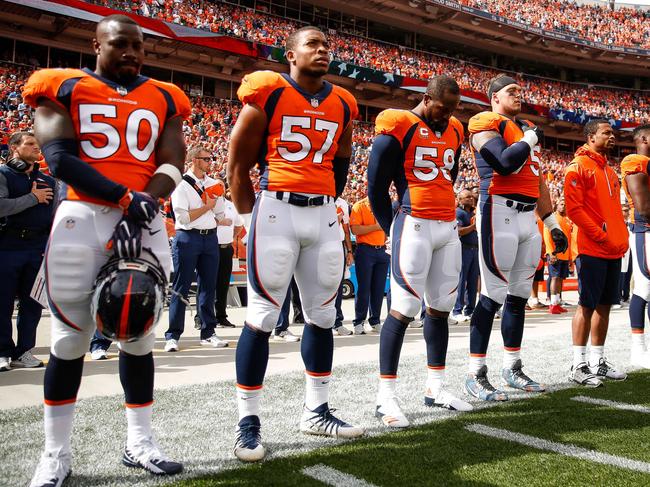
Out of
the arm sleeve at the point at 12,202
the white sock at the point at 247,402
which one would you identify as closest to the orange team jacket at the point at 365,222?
the arm sleeve at the point at 12,202

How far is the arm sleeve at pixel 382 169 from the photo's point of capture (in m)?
3.60

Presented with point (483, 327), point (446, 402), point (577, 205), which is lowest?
point (446, 402)

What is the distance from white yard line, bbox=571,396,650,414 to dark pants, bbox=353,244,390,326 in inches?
141

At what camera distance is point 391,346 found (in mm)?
3516

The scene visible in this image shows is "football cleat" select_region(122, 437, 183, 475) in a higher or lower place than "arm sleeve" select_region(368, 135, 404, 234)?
lower

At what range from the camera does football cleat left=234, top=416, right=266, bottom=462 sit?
104 inches

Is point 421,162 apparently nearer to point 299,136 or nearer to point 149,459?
point 299,136

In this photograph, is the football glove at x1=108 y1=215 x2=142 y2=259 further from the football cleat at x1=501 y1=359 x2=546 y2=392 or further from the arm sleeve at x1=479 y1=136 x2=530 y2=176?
the football cleat at x1=501 y1=359 x2=546 y2=392

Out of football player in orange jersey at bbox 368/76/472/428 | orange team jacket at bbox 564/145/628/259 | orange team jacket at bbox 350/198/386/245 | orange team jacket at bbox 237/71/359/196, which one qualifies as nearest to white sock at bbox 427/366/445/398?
football player in orange jersey at bbox 368/76/472/428

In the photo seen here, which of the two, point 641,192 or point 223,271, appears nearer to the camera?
point 641,192

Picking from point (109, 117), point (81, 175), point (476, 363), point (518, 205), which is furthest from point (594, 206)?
point (81, 175)

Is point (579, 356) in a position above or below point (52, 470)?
above

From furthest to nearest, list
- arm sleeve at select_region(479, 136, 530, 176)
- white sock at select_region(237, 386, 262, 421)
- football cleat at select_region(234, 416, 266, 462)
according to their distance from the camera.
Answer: arm sleeve at select_region(479, 136, 530, 176) < white sock at select_region(237, 386, 262, 421) < football cleat at select_region(234, 416, 266, 462)

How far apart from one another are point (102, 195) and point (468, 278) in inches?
292
